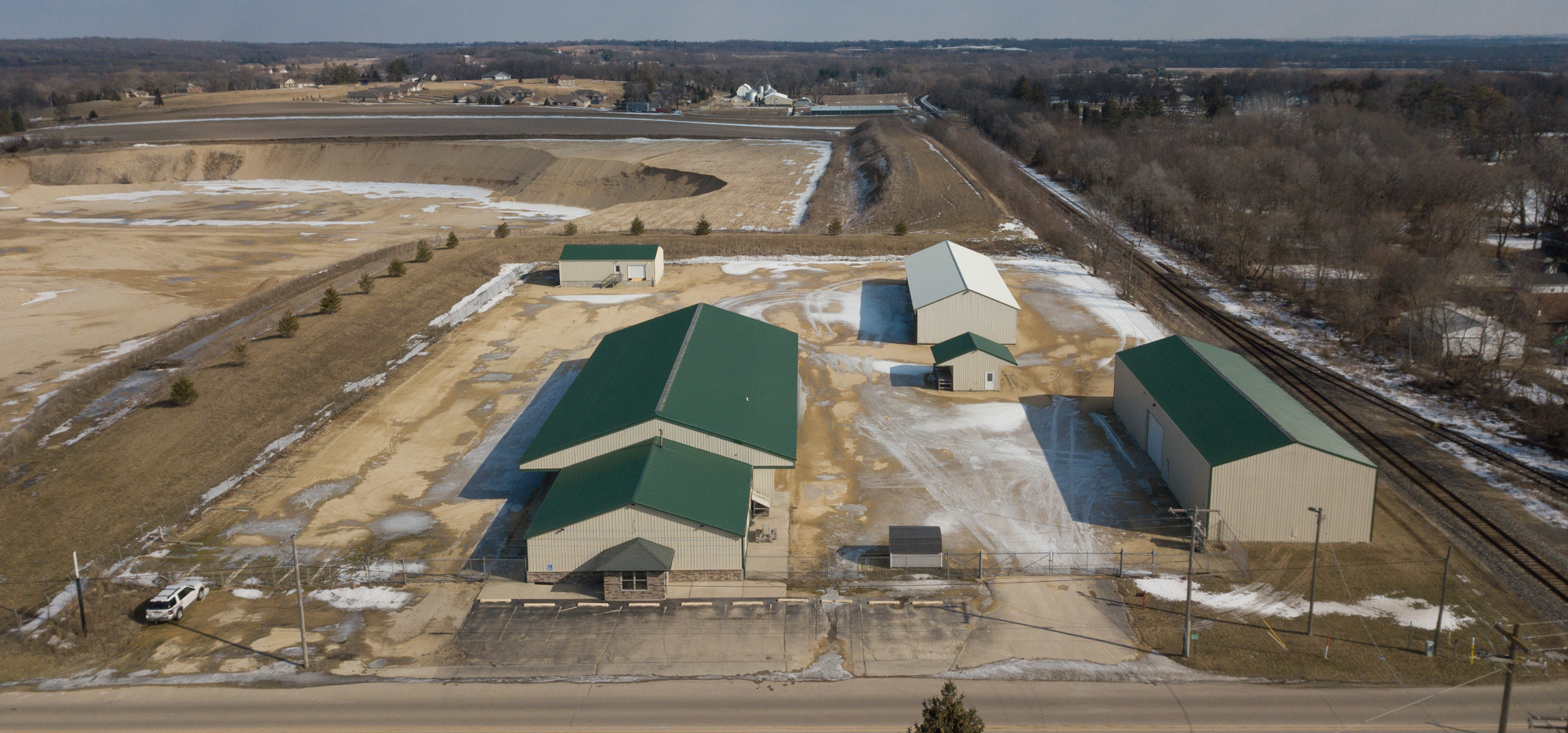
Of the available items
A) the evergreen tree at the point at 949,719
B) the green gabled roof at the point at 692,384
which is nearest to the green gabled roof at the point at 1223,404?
the green gabled roof at the point at 692,384

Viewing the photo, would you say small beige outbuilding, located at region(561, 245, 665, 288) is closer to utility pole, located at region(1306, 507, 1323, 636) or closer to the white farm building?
the white farm building

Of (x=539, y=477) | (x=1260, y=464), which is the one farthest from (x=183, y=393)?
(x=1260, y=464)

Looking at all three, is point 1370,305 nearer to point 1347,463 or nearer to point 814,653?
point 1347,463

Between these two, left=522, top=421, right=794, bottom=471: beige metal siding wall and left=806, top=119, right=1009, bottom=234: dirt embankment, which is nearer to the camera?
left=522, top=421, right=794, bottom=471: beige metal siding wall

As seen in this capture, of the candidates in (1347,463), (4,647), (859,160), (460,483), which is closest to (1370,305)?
(1347,463)

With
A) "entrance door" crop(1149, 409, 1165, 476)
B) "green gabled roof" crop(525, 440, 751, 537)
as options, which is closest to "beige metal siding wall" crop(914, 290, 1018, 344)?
"entrance door" crop(1149, 409, 1165, 476)

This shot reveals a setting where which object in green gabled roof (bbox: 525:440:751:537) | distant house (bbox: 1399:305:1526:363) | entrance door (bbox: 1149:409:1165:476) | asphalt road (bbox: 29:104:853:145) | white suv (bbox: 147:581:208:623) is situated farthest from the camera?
asphalt road (bbox: 29:104:853:145)

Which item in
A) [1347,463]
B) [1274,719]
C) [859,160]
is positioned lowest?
[1274,719]
